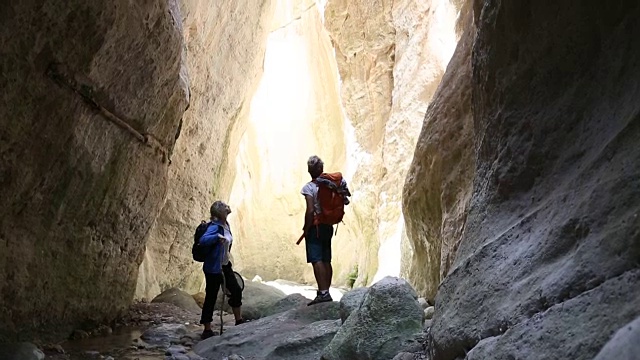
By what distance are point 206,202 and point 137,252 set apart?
492cm

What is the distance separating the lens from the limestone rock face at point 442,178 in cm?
595

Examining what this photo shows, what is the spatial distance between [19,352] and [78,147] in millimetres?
1995

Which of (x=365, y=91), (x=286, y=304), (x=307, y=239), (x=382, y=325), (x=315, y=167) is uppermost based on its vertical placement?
(x=365, y=91)

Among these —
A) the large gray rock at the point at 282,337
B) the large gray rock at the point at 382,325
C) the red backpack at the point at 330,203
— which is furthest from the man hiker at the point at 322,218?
the large gray rock at the point at 382,325

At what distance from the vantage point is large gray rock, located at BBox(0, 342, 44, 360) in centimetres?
437

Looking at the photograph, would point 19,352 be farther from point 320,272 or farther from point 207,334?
point 320,272

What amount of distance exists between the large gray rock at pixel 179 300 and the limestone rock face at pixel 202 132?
43 cm

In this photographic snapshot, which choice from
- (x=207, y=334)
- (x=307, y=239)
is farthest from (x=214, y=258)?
(x=307, y=239)

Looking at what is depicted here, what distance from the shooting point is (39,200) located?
5.30m

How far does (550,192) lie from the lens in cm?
251

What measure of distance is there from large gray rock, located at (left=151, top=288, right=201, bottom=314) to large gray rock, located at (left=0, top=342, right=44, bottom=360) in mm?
4532

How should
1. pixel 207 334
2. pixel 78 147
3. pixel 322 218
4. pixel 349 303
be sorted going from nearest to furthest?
pixel 349 303 → pixel 78 147 → pixel 322 218 → pixel 207 334

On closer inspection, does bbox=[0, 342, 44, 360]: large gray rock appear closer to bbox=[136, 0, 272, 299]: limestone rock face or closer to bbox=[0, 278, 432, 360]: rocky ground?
bbox=[0, 278, 432, 360]: rocky ground

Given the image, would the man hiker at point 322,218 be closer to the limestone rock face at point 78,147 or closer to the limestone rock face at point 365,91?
the limestone rock face at point 78,147
